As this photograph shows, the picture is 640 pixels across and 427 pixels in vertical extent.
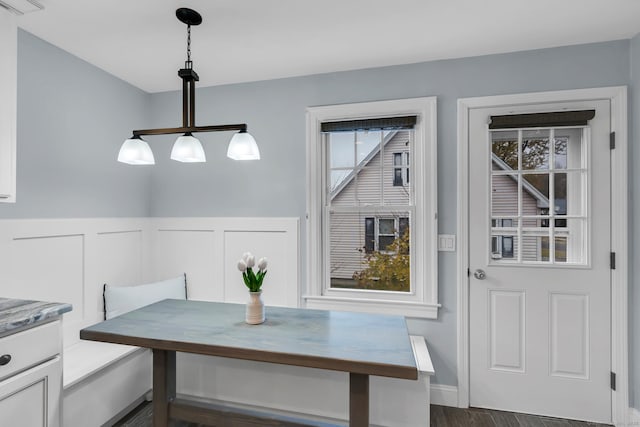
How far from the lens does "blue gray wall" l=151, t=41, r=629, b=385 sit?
2307 millimetres

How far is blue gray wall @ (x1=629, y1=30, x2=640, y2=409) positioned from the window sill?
119 centimetres

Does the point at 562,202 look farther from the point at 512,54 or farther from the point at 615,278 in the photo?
the point at 512,54

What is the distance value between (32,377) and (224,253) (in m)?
1.54

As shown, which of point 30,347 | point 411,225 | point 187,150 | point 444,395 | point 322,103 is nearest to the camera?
point 30,347

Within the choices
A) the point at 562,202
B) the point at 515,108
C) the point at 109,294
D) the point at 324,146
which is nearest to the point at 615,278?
the point at 562,202

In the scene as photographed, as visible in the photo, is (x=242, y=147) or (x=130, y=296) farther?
(x=130, y=296)

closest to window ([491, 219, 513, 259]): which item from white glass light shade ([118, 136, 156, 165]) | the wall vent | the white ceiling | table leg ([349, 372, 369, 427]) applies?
the white ceiling

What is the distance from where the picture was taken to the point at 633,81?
2.18m

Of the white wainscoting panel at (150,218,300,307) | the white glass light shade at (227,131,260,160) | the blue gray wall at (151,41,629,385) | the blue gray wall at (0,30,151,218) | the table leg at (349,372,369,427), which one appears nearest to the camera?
the table leg at (349,372,369,427)

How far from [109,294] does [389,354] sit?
223 centimetres

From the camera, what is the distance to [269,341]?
61.5 inches

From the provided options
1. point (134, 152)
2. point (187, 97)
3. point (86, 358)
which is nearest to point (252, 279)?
point (134, 152)

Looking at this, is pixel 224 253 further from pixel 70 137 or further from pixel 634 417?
pixel 634 417

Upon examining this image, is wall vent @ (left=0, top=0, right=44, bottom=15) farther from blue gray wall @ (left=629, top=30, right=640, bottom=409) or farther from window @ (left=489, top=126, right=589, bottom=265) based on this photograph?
blue gray wall @ (left=629, top=30, right=640, bottom=409)
